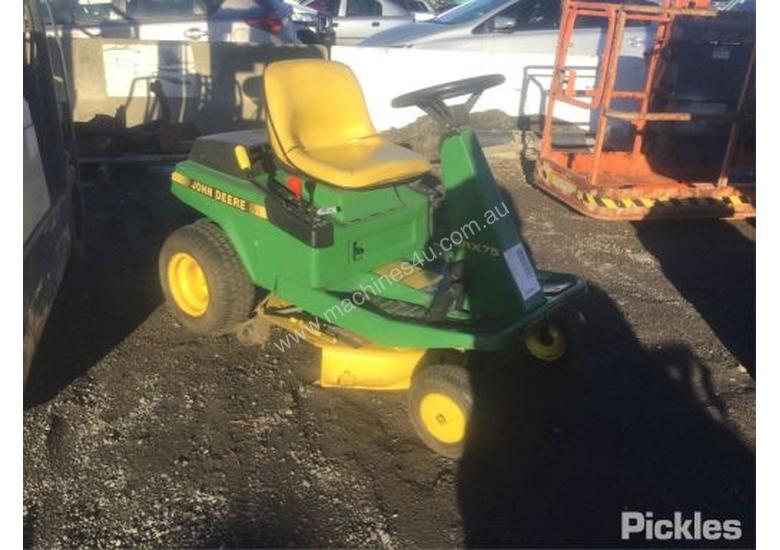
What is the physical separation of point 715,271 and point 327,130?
9.98ft

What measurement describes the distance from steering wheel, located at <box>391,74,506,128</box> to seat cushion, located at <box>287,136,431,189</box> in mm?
302

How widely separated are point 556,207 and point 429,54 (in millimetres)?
2783

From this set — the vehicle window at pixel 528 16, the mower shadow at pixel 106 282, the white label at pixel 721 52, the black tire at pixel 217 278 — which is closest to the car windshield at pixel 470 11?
the vehicle window at pixel 528 16

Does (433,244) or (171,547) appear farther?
(433,244)

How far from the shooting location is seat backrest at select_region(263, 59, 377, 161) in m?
3.20

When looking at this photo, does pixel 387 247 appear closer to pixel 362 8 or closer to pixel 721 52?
pixel 721 52

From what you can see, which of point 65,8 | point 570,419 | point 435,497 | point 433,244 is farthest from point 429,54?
point 435,497

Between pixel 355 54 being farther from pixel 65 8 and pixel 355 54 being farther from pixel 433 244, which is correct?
pixel 433 244

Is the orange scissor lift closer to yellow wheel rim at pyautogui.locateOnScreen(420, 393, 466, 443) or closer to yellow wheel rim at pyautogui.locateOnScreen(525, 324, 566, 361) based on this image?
yellow wheel rim at pyautogui.locateOnScreen(525, 324, 566, 361)

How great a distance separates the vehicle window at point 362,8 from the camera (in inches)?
464

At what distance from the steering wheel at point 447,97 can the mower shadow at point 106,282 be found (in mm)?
2044

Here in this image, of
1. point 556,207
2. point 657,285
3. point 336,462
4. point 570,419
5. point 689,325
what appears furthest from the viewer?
point 556,207

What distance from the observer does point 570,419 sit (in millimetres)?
3066

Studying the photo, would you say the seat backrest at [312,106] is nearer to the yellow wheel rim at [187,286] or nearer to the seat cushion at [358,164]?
the seat cushion at [358,164]
